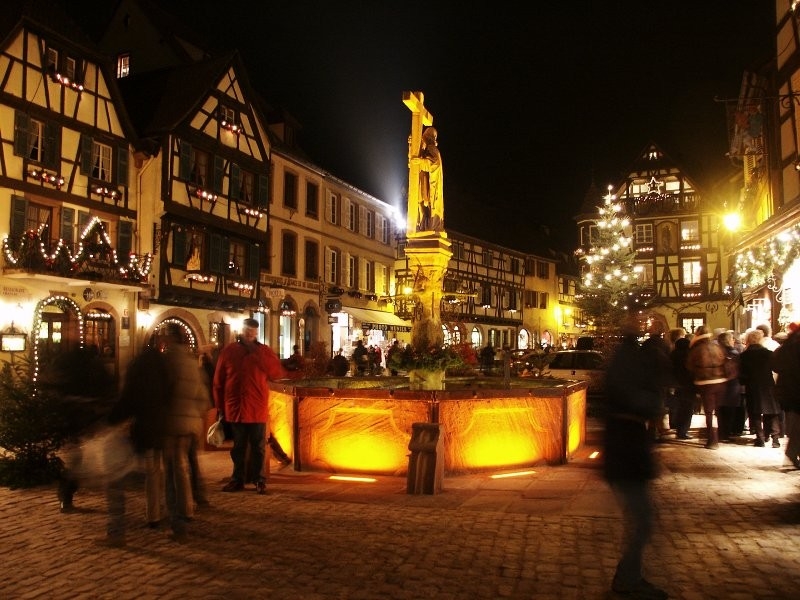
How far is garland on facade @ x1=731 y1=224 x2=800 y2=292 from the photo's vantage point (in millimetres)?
17016

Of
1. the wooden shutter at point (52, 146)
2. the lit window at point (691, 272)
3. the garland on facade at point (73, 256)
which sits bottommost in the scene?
the garland on facade at point (73, 256)

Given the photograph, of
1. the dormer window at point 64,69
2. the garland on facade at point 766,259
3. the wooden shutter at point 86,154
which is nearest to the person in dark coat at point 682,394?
the garland on facade at point 766,259

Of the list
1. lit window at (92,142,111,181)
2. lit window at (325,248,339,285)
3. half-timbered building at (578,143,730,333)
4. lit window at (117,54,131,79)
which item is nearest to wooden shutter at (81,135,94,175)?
lit window at (92,142,111,181)

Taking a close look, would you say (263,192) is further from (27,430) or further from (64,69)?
(27,430)

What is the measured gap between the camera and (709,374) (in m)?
11.9

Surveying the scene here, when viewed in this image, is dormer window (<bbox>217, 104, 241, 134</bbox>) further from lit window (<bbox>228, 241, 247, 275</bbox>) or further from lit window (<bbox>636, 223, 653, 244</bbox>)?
lit window (<bbox>636, 223, 653, 244</bbox>)

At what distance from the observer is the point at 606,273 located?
35625 millimetres

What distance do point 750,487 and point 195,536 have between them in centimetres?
622

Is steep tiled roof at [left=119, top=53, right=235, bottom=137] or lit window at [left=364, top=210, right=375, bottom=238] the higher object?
steep tiled roof at [left=119, top=53, right=235, bottom=137]

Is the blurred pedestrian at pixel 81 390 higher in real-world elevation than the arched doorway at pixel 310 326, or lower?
lower

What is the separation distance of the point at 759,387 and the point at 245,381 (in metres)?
8.25

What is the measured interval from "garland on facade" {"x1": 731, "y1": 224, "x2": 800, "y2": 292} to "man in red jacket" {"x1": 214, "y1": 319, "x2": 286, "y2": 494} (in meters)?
13.3

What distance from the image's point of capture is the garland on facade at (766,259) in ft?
55.8

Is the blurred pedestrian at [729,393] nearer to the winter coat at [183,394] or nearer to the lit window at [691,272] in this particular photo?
the winter coat at [183,394]
